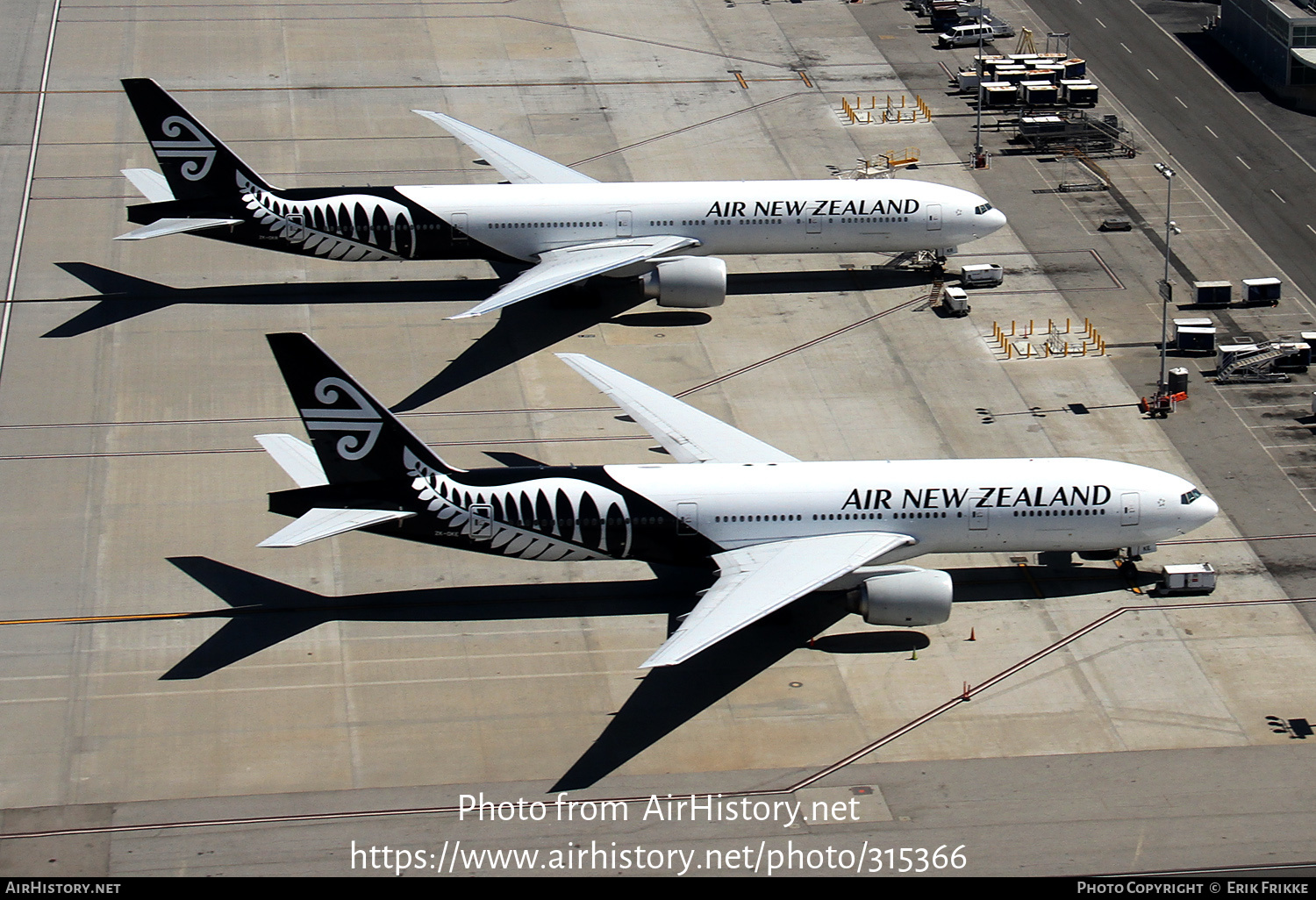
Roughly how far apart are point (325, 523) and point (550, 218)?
26.5m

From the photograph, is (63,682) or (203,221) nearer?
(63,682)

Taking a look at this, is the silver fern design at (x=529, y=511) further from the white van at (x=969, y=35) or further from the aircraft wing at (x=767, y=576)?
the white van at (x=969, y=35)

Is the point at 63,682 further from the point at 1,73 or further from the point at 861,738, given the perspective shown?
the point at 1,73

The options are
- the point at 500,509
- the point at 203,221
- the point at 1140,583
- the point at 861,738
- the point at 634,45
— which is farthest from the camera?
the point at 634,45

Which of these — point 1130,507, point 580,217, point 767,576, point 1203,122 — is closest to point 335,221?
point 580,217

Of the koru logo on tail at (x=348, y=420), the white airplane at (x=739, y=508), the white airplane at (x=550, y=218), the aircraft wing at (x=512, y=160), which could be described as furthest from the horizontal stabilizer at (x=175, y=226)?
the koru logo on tail at (x=348, y=420)

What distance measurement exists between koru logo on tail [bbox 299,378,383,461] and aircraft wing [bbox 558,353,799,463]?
11078 mm

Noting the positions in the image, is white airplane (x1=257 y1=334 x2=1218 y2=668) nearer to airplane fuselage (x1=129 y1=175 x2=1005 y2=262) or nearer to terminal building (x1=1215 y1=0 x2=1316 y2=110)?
airplane fuselage (x1=129 y1=175 x2=1005 y2=262)

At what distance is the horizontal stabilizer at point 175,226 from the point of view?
6975 centimetres

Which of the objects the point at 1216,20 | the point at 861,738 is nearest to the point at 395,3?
the point at 1216,20

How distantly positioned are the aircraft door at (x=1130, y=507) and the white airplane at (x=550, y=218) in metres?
23.6

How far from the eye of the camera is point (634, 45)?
330ft

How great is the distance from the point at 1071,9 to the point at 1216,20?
8.85 meters

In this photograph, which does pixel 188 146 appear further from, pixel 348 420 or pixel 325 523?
pixel 325 523
